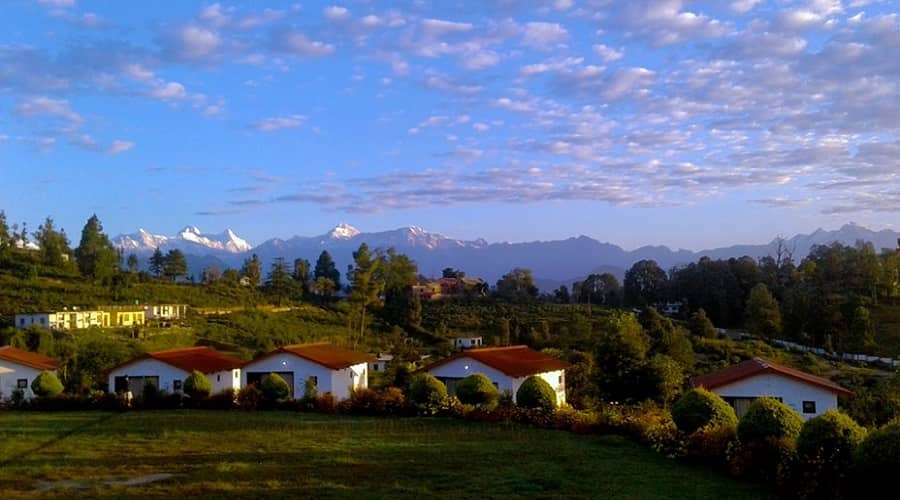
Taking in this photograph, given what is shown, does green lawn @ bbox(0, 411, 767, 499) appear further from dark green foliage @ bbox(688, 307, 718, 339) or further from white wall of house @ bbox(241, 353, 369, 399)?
dark green foliage @ bbox(688, 307, 718, 339)

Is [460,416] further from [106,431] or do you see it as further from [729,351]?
[729,351]

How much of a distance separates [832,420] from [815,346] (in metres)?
51.9

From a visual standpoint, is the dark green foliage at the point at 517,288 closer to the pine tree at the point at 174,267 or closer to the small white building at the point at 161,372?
the pine tree at the point at 174,267

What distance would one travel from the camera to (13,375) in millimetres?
31484

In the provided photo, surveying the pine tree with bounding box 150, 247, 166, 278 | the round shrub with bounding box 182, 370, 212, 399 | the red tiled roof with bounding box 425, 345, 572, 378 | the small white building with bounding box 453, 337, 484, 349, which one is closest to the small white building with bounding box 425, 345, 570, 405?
the red tiled roof with bounding box 425, 345, 572, 378

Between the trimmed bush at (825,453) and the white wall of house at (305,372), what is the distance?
2023 cm

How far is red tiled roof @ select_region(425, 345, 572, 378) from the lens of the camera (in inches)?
1121

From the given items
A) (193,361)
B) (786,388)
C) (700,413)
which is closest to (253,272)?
(193,361)

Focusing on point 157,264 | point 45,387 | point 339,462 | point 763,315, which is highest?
point 157,264

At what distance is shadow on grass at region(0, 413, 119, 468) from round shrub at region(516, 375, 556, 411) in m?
11.1

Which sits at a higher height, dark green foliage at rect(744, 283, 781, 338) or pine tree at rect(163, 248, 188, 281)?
pine tree at rect(163, 248, 188, 281)

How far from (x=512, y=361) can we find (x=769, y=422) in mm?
17398

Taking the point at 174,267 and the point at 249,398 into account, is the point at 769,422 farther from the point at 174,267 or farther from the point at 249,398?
the point at 174,267

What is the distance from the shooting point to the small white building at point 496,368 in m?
28.4
